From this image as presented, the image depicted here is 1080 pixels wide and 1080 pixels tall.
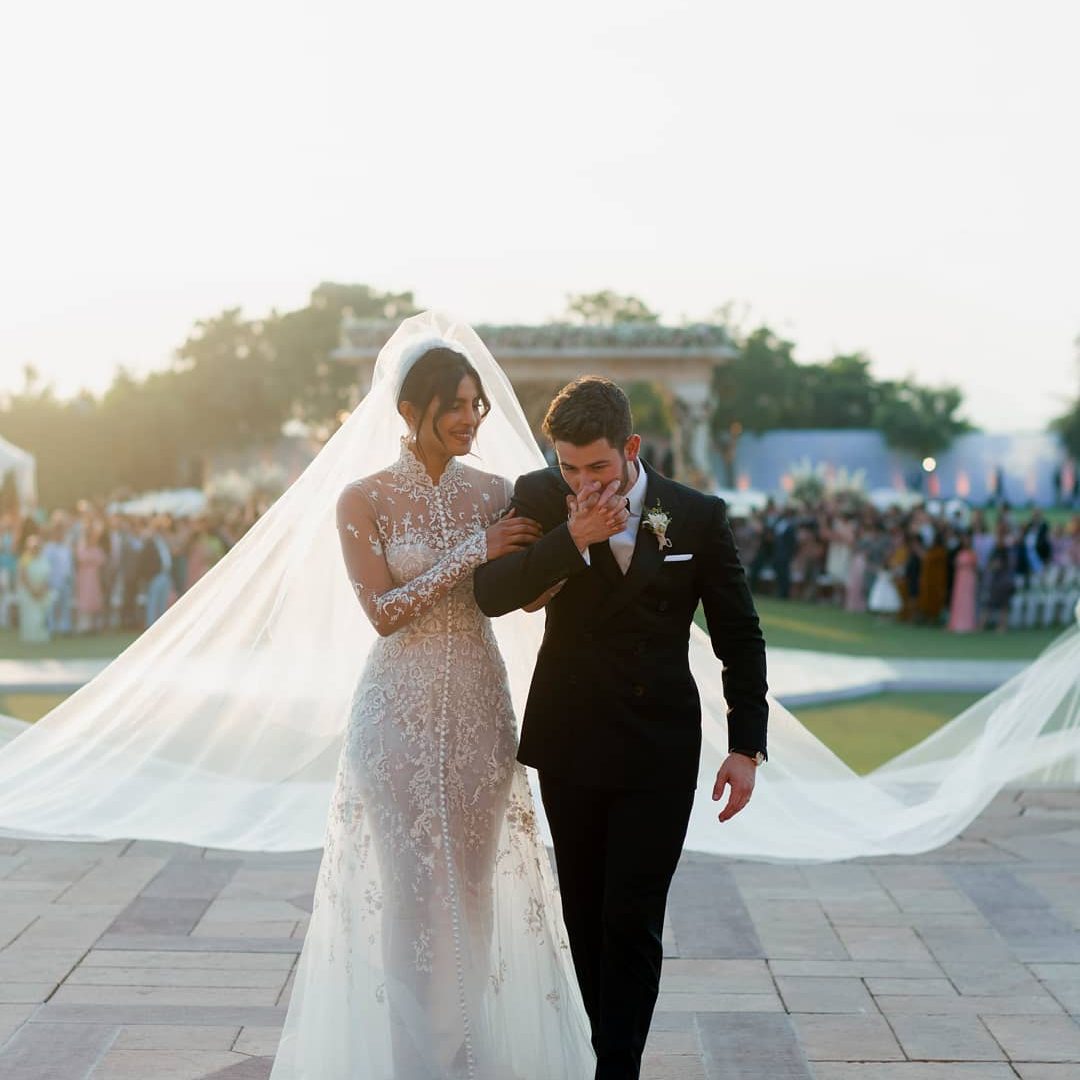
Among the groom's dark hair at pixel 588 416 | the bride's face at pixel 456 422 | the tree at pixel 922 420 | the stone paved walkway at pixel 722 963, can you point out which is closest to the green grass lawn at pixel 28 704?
the stone paved walkway at pixel 722 963

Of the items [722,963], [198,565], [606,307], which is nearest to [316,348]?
[606,307]

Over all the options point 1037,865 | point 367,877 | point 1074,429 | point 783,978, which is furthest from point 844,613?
point 1074,429

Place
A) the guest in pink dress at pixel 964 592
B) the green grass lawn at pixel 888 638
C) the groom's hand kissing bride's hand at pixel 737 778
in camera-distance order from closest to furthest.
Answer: the groom's hand kissing bride's hand at pixel 737 778
the green grass lawn at pixel 888 638
the guest in pink dress at pixel 964 592

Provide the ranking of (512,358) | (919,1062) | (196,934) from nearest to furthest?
1. (919,1062)
2. (196,934)
3. (512,358)

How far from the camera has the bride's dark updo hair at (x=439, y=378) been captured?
3.83 metres

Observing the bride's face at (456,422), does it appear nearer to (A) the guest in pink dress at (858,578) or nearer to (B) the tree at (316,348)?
(A) the guest in pink dress at (858,578)

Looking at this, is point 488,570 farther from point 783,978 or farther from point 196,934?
point 196,934

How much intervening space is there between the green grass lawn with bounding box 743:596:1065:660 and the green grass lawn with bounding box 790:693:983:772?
380 centimetres

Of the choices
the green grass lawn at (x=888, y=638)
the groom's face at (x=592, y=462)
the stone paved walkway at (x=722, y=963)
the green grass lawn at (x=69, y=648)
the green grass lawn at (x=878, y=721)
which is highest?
the groom's face at (x=592, y=462)

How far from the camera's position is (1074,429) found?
7544 centimetres

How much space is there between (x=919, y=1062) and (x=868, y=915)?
1.74 metres

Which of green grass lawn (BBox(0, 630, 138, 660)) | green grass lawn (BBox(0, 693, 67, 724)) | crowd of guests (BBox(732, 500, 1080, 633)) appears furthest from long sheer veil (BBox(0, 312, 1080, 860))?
crowd of guests (BBox(732, 500, 1080, 633))

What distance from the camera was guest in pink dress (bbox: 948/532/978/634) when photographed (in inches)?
836

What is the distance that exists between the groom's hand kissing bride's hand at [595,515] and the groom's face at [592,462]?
0.03 meters
